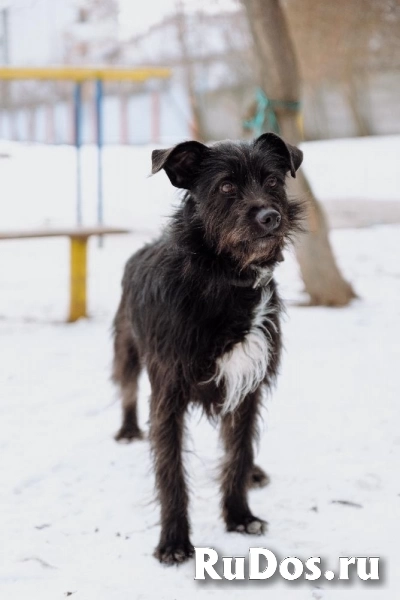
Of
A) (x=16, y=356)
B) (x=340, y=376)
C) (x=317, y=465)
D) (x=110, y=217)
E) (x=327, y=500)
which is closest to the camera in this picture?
(x=327, y=500)

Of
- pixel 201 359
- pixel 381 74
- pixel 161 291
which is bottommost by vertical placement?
pixel 201 359

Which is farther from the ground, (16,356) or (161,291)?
(161,291)

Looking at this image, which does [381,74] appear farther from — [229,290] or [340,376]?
[229,290]

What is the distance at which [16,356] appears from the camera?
4.96 m

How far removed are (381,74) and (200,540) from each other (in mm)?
14386

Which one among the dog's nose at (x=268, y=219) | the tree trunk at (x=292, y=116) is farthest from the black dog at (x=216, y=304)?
the tree trunk at (x=292, y=116)

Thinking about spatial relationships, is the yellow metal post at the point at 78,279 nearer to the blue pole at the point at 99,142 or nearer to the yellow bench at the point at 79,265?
the yellow bench at the point at 79,265

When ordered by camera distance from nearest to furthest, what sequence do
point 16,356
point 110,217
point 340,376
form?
point 340,376 → point 16,356 → point 110,217

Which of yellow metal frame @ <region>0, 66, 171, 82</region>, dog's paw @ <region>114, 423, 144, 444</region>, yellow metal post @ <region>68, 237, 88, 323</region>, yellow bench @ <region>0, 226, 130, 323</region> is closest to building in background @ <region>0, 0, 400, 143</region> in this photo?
yellow metal frame @ <region>0, 66, 171, 82</region>

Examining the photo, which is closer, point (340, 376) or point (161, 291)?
point (161, 291)

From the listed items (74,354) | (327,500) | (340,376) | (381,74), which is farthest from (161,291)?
(381,74)

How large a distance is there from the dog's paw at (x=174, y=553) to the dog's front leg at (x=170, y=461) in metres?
0.01

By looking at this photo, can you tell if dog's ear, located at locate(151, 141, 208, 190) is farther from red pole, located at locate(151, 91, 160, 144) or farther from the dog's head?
red pole, located at locate(151, 91, 160, 144)

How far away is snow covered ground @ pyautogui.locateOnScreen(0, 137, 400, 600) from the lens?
2.46 metres
